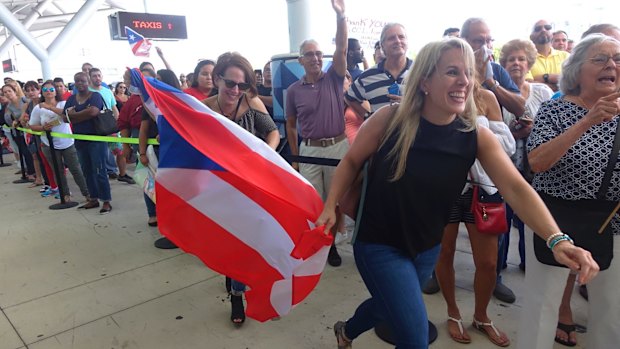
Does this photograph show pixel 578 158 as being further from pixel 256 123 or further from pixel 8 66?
pixel 8 66

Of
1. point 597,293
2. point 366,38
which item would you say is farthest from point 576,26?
point 597,293

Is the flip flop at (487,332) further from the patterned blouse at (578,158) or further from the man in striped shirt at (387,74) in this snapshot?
the man in striped shirt at (387,74)

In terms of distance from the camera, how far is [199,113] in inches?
96.5

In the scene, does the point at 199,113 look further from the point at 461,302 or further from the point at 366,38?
the point at 366,38

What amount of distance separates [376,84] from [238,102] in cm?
138

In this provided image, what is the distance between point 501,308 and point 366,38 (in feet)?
39.1

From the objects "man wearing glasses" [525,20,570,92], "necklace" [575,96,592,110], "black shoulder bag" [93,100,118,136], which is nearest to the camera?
"necklace" [575,96,592,110]

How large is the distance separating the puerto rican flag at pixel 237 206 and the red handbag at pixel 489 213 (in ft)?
3.79

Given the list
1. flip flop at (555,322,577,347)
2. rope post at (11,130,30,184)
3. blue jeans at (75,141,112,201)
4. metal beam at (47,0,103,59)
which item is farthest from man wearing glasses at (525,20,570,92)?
metal beam at (47,0,103,59)

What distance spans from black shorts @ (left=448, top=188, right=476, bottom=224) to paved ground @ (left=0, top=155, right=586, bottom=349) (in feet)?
2.58

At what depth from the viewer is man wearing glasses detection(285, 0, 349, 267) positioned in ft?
13.2

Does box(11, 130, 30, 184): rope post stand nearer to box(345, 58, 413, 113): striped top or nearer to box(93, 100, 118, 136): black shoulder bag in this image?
box(93, 100, 118, 136): black shoulder bag

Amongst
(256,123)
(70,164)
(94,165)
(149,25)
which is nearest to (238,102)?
(256,123)

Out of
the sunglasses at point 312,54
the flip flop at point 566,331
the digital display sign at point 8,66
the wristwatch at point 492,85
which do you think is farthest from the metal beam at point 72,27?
the flip flop at point 566,331
